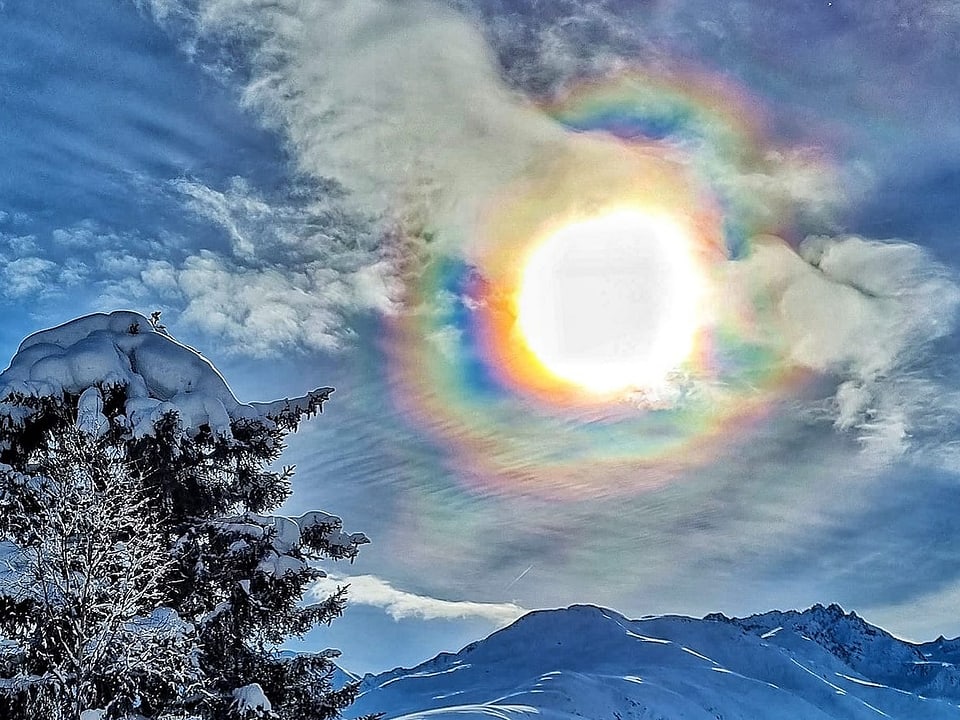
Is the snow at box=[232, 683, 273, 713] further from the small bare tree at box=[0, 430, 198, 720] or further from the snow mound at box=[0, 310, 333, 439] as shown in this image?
the snow mound at box=[0, 310, 333, 439]

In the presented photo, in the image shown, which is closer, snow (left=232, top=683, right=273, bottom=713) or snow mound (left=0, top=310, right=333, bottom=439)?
snow mound (left=0, top=310, right=333, bottom=439)

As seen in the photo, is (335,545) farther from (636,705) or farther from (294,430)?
(636,705)

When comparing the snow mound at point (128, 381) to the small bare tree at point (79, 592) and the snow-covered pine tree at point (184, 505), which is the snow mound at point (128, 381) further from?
the small bare tree at point (79, 592)

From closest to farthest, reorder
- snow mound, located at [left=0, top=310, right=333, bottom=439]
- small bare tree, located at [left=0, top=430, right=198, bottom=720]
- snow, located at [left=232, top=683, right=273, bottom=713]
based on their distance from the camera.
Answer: small bare tree, located at [left=0, top=430, right=198, bottom=720] < snow mound, located at [left=0, top=310, right=333, bottom=439] < snow, located at [left=232, top=683, right=273, bottom=713]

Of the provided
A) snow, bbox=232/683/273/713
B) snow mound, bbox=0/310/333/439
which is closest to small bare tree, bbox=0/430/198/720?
snow mound, bbox=0/310/333/439

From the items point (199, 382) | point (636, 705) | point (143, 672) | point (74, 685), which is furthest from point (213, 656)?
point (636, 705)

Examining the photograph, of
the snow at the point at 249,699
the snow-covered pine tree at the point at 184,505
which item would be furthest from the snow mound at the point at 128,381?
the snow at the point at 249,699
